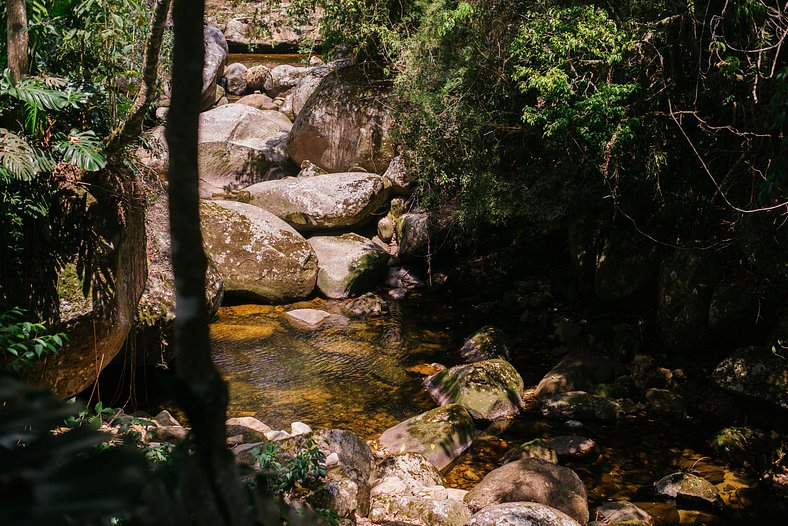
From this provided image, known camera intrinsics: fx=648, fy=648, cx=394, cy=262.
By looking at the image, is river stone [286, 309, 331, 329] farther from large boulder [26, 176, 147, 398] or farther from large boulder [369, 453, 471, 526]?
large boulder [369, 453, 471, 526]

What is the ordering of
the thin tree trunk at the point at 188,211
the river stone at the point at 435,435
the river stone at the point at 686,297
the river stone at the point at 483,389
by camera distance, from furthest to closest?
the river stone at the point at 686,297 → the river stone at the point at 483,389 → the river stone at the point at 435,435 → the thin tree trunk at the point at 188,211

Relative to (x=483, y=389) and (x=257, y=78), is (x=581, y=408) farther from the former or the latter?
(x=257, y=78)

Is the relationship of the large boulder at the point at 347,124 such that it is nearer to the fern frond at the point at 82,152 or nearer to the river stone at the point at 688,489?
the fern frond at the point at 82,152

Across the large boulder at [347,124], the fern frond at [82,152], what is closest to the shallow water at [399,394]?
the fern frond at [82,152]

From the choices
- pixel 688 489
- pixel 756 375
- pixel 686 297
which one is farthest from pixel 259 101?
pixel 688 489

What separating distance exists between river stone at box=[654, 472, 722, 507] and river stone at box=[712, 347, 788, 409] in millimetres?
1501

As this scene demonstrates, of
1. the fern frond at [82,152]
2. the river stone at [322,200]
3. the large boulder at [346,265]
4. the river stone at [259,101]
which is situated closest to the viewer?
the fern frond at [82,152]

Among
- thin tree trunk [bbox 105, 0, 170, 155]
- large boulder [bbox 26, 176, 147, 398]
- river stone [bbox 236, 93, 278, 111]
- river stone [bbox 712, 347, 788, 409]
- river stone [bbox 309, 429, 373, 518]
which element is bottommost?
river stone [bbox 309, 429, 373, 518]

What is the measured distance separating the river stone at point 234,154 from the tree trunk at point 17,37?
9067mm

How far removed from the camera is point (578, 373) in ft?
26.0

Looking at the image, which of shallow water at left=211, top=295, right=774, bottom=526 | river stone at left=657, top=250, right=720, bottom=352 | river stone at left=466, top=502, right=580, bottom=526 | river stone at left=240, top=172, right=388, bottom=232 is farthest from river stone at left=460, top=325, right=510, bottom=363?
river stone at left=240, top=172, right=388, bottom=232

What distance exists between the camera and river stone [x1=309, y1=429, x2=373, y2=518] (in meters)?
4.39

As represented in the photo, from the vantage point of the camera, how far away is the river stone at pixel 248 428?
18.9ft

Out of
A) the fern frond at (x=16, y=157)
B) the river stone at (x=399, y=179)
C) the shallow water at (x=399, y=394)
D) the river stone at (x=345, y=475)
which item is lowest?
the shallow water at (x=399, y=394)
